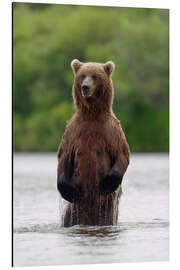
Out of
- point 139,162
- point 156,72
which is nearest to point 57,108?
point 139,162

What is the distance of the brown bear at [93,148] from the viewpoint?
9.15m

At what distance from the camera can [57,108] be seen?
60.2 ft

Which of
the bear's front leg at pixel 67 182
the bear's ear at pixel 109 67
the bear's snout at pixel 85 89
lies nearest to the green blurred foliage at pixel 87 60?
the bear's ear at pixel 109 67

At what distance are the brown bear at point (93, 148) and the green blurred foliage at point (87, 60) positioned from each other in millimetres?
4480

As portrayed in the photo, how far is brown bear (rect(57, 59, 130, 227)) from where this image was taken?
30.0ft

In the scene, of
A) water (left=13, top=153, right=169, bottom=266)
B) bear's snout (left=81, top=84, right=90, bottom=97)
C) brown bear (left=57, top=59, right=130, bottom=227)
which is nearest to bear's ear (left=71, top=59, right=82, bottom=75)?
brown bear (left=57, top=59, right=130, bottom=227)

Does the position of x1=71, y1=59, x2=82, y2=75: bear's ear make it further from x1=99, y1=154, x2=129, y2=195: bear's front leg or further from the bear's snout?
x1=99, y1=154, x2=129, y2=195: bear's front leg

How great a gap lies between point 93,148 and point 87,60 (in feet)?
34.5

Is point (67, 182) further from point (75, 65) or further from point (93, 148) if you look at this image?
point (75, 65)

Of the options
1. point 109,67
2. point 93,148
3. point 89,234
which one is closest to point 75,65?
point 109,67

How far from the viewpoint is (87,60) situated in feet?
63.9
